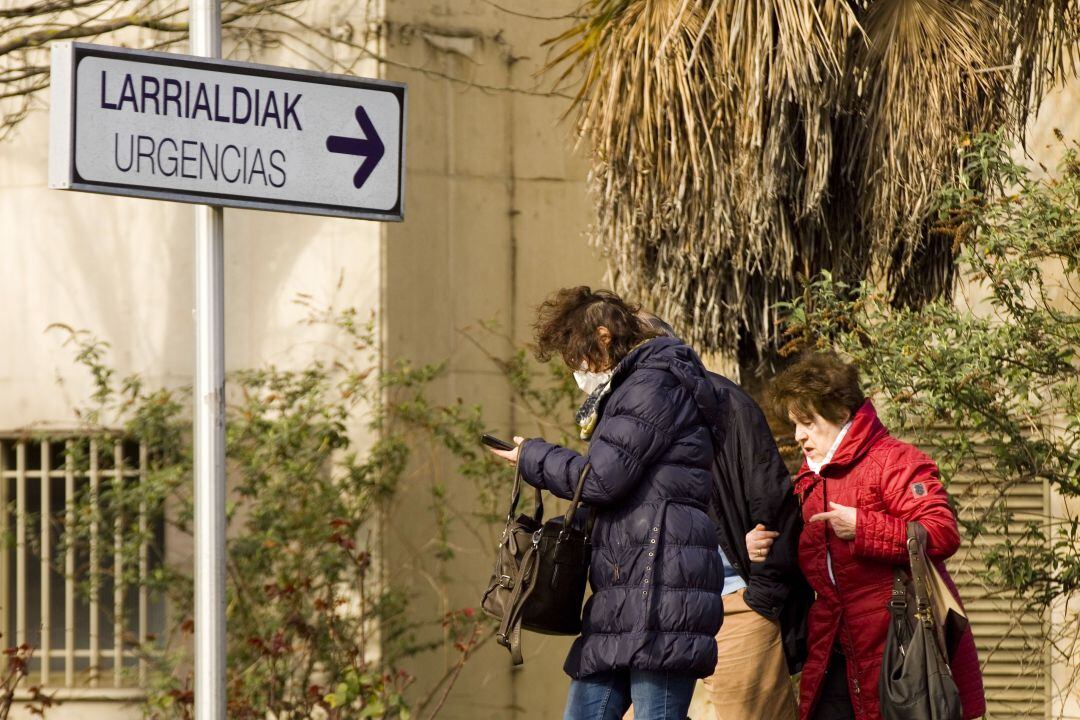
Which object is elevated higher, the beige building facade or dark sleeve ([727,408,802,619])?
the beige building facade

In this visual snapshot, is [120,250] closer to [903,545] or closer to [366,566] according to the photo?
[366,566]

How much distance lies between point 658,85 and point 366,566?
2.91m

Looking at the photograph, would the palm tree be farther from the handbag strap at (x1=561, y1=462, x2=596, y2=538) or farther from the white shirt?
the handbag strap at (x1=561, y1=462, x2=596, y2=538)

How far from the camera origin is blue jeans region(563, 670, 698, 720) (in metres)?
4.48

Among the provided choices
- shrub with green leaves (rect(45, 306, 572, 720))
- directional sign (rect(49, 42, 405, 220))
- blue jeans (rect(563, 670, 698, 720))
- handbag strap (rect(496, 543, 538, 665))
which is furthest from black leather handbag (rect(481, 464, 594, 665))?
shrub with green leaves (rect(45, 306, 572, 720))

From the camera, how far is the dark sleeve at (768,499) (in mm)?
5223

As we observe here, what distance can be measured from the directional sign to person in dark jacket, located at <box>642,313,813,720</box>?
1.67 meters

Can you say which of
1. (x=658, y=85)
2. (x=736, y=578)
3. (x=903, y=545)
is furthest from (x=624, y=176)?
(x=903, y=545)

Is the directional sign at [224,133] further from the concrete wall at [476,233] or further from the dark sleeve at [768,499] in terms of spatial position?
the concrete wall at [476,233]

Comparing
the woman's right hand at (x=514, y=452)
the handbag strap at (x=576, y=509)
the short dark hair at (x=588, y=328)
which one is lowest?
the handbag strap at (x=576, y=509)

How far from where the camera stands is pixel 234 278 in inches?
347

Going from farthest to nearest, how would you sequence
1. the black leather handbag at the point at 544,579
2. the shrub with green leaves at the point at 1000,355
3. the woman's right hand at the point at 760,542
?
the shrub with green leaves at the point at 1000,355, the woman's right hand at the point at 760,542, the black leather handbag at the point at 544,579

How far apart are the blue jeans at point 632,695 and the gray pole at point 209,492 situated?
4.03 ft

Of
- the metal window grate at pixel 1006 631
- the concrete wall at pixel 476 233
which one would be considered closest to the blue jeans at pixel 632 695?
the metal window grate at pixel 1006 631
